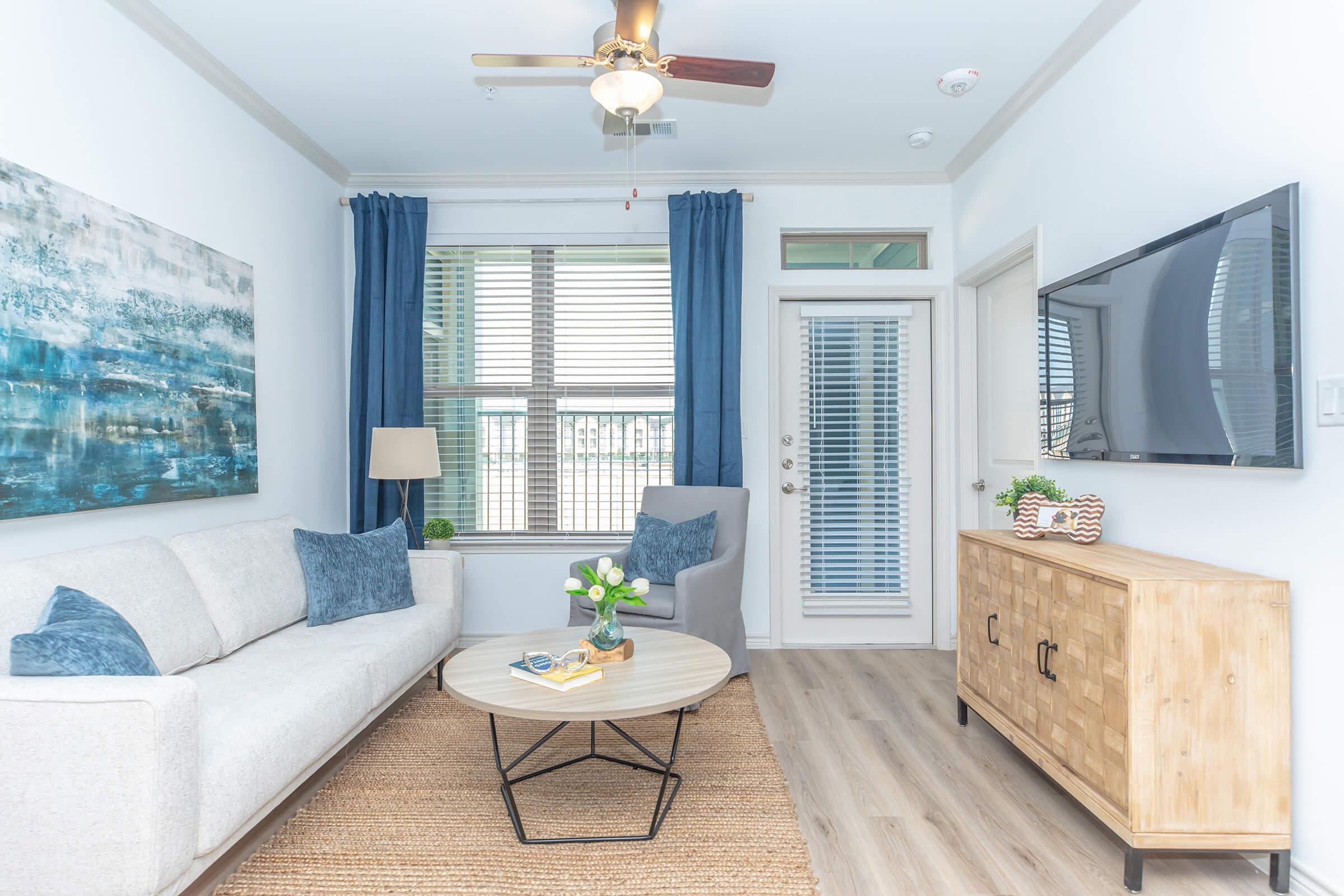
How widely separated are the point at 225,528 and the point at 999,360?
3636 mm

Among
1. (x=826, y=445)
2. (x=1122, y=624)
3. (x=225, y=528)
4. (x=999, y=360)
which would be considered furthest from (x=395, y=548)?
(x=999, y=360)

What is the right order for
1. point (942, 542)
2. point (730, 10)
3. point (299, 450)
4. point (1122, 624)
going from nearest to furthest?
1. point (1122, 624)
2. point (730, 10)
3. point (299, 450)
4. point (942, 542)

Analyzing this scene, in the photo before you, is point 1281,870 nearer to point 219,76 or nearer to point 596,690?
point 596,690

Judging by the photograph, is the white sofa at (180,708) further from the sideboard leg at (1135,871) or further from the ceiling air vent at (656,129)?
the ceiling air vent at (656,129)

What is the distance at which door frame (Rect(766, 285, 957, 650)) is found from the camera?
4.10 meters

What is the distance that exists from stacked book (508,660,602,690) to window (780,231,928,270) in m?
2.79

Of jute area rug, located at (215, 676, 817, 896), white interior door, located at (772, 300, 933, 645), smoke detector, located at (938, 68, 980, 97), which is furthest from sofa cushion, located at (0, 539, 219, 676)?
smoke detector, located at (938, 68, 980, 97)

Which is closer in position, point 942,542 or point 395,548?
point 395,548

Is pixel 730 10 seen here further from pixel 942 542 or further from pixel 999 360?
pixel 942 542

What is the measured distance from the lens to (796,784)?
245 centimetres

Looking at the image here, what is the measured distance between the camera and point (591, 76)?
9.76ft

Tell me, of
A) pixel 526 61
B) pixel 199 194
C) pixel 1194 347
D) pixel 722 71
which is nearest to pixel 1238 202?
pixel 1194 347

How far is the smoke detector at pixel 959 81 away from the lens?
116 inches

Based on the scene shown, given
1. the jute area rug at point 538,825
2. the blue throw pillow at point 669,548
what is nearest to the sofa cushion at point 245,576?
the jute area rug at point 538,825
